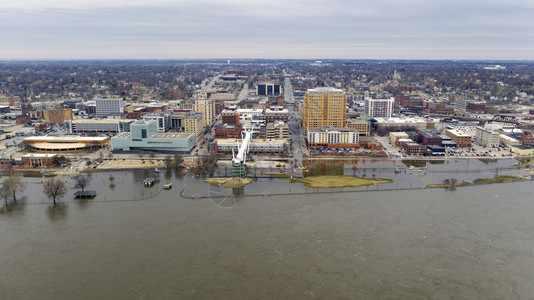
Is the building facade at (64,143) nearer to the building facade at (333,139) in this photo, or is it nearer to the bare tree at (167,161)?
the bare tree at (167,161)

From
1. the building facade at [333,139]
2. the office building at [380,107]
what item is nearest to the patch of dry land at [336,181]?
the building facade at [333,139]

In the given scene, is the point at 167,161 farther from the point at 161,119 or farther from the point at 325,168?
the point at 325,168

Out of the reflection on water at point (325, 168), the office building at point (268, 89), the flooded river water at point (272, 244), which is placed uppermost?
the office building at point (268, 89)

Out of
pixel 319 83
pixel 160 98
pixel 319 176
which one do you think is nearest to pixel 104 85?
pixel 160 98

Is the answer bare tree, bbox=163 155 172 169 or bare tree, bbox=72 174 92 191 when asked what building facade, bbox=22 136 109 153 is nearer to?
bare tree, bbox=163 155 172 169

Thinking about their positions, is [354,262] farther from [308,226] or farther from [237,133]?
[237,133]

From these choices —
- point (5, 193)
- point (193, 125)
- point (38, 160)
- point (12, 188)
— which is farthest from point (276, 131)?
point (5, 193)
